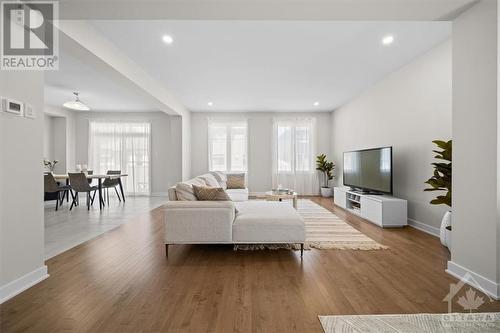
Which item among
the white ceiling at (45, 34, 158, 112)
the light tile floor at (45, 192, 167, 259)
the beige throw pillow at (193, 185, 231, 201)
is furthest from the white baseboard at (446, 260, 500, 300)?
the white ceiling at (45, 34, 158, 112)

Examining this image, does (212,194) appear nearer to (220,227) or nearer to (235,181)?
(220,227)

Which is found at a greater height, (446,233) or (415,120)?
(415,120)

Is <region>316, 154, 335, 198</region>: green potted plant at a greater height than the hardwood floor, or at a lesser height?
greater

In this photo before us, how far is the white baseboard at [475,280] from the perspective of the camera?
1.83m

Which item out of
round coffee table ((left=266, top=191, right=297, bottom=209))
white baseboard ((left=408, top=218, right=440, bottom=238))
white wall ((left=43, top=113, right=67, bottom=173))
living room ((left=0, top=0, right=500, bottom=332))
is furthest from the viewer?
white wall ((left=43, top=113, right=67, bottom=173))

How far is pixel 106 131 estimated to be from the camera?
7605mm

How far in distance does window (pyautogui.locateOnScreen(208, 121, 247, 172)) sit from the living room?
6.62ft

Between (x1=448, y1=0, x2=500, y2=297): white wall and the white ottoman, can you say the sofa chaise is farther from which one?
(x1=448, y1=0, x2=500, y2=297): white wall

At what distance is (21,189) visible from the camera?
1.98 metres

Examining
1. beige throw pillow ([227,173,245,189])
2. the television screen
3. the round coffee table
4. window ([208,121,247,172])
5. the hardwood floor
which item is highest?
window ([208,121,247,172])

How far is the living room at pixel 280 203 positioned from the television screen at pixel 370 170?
4 centimetres

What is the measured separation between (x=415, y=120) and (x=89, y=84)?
21.0 feet

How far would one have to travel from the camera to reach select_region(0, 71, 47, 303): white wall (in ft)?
6.05

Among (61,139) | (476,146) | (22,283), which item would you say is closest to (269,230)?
(476,146)
